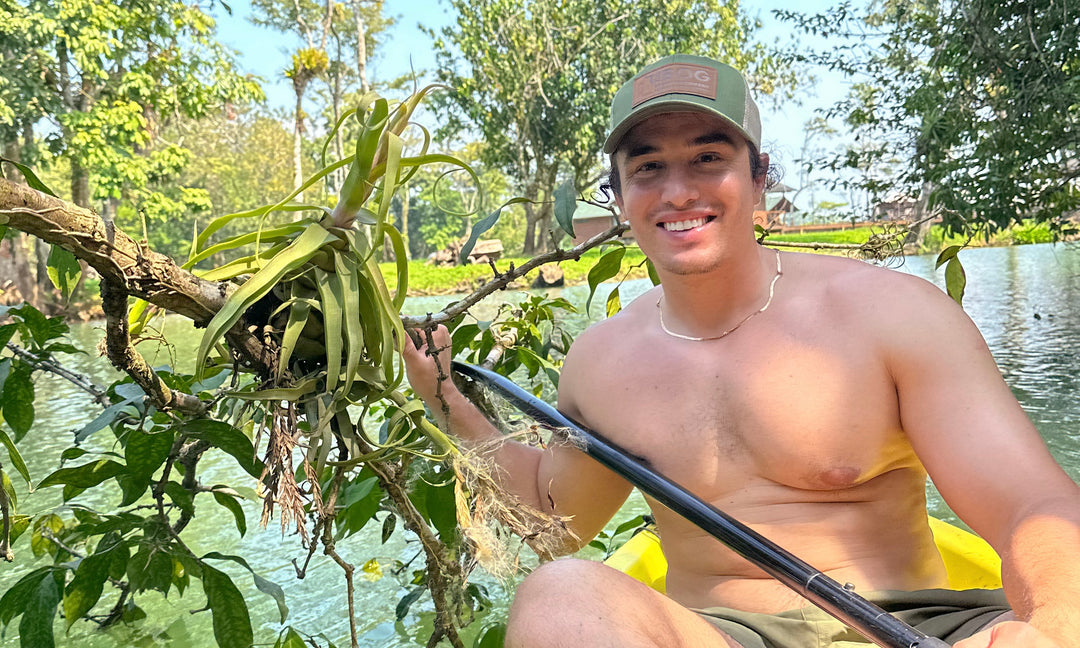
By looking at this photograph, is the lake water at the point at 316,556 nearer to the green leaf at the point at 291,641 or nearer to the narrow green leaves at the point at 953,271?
the green leaf at the point at 291,641

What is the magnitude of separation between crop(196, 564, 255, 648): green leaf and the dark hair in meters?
0.99

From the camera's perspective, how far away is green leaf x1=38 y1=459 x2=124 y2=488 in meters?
1.15

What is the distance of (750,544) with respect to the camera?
1.05m

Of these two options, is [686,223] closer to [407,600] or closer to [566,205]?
[566,205]

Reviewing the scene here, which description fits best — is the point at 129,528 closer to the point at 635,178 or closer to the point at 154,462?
the point at 154,462

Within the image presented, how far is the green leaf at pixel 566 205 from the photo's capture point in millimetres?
1331

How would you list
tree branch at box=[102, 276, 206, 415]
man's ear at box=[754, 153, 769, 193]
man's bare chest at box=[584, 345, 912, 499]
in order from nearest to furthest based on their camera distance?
tree branch at box=[102, 276, 206, 415], man's bare chest at box=[584, 345, 912, 499], man's ear at box=[754, 153, 769, 193]

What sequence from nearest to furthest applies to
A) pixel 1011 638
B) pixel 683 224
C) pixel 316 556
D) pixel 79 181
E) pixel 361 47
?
pixel 1011 638, pixel 683 224, pixel 316 556, pixel 79 181, pixel 361 47

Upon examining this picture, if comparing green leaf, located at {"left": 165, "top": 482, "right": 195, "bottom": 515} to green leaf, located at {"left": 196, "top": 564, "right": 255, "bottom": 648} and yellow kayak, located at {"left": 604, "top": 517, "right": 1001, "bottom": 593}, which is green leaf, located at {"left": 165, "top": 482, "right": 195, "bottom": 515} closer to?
green leaf, located at {"left": 196, "top": 564, "right": 255, "bottom": 648}

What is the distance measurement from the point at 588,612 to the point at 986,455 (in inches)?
22.6

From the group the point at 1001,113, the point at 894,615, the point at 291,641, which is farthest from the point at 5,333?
the point at 1001,113

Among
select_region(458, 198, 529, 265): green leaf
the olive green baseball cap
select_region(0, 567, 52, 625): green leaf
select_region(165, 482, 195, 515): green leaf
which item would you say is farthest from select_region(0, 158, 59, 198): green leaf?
the olive green baseball cap

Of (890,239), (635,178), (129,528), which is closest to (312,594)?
(129,528)

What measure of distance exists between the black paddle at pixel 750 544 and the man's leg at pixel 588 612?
0.45 feet
